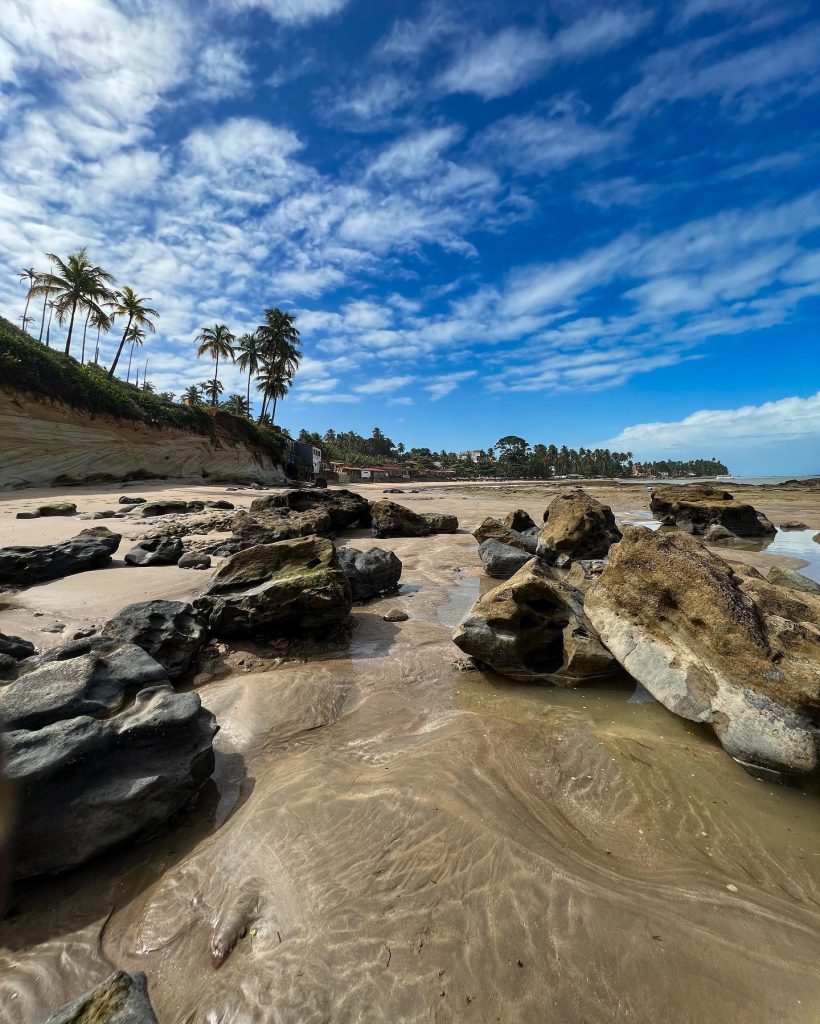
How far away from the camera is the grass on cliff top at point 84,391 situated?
25.1 m

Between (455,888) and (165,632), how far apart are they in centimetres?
406

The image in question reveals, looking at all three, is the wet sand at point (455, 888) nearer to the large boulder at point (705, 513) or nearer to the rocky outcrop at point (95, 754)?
the rocky outcrop at point (95, 754)

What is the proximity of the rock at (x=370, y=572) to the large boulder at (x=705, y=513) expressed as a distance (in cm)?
1581

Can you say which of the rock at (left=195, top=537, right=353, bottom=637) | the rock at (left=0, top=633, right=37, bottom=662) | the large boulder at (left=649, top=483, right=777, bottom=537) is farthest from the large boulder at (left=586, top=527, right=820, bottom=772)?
the large boulder at (left=649, top=483, right=777, bottom=537)

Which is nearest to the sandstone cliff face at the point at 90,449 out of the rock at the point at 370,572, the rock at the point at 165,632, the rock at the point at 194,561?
the rock at the point at 194,561

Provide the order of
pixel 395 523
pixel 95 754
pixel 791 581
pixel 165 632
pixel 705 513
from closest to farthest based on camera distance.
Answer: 1. pixel 95 754
2. pixel 165 632
3. pixel 791 581
4. pixel 395 523
5. pixel 705 513

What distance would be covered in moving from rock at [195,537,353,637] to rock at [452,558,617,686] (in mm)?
1963

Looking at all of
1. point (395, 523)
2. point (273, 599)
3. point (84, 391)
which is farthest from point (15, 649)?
point (84, 391)

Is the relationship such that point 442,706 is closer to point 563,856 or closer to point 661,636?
Result: point 563,856

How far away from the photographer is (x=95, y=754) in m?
2.79

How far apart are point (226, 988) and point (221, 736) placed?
2131mm

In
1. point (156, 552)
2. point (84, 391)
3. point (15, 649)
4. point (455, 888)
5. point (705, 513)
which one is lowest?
point (455, 888)

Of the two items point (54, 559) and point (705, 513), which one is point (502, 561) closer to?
point (54, 559)

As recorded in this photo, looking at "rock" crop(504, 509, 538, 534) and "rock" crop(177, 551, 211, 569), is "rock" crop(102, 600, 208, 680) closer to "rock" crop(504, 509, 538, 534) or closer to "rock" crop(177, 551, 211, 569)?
"rock" crop(177, 551, 211, 569)
